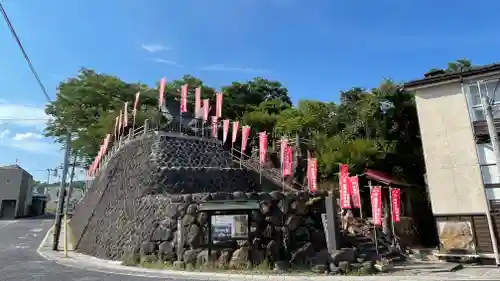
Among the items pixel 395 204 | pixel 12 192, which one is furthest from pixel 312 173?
pixel 12 192

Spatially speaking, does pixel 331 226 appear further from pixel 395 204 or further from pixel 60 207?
pixel 60 207

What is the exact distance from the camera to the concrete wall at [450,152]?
16156 millimetres

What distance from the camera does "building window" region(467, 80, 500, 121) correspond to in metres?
16.7

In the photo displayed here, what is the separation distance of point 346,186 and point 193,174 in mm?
9269

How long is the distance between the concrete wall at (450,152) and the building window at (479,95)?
34cm

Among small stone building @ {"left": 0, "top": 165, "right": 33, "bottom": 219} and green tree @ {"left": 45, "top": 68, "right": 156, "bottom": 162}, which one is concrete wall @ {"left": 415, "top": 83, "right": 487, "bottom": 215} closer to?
green tree @ {"left": 45, "top": 68, "right": 156, "bottom": 162}

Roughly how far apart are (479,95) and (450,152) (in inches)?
128

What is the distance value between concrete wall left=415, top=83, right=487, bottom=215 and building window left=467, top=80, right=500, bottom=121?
34cm

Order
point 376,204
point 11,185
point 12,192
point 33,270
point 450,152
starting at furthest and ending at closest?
point 11,185 < point 12,192 < point 450,152 < point 376,204 < point 33,270

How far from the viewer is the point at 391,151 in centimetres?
2341

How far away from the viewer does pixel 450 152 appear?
17062mm

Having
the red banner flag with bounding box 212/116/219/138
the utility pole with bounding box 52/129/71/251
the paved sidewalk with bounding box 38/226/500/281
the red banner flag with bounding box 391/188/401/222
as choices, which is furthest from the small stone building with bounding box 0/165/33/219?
the red banner flag with bounding box 391/188/401/222

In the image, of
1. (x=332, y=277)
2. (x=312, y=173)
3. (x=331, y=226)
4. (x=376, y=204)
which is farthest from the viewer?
(x=312, y=173)

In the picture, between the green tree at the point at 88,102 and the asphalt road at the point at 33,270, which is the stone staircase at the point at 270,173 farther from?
the green tree at the point at 88,102
